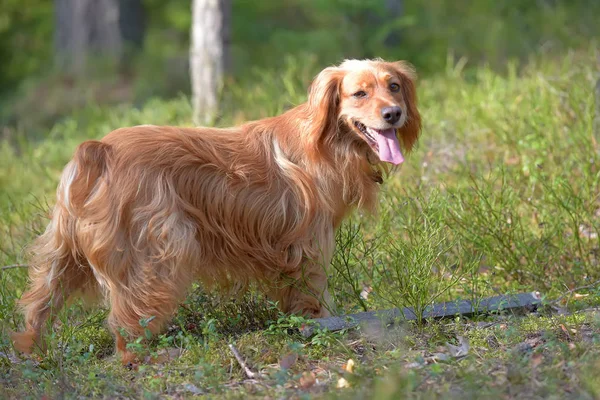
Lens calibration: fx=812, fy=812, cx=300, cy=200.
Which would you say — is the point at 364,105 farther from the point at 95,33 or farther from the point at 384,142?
the point at 95,33

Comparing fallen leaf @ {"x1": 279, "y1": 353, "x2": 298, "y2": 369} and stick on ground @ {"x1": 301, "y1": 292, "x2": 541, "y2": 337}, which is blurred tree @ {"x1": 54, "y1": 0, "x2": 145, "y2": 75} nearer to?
stick on ground @ {"x1": 301, "y1": 292, "x2": 541, "y2": 337}

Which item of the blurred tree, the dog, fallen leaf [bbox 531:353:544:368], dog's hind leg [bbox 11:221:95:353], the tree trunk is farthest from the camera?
the blurred tree

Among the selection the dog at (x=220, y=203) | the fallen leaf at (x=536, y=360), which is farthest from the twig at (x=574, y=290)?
the dog at (x=220, y=203)

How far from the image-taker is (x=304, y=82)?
8.88m

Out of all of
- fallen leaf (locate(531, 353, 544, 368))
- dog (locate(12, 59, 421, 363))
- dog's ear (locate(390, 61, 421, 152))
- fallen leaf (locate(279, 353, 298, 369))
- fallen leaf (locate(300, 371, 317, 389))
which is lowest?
fallen leaf (locate(279, 353, 298, 369))

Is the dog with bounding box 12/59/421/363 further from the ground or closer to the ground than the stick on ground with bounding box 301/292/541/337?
further from the ground

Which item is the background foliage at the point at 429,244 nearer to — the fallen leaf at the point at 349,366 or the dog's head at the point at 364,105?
the fallen leaf at the point at 349,366

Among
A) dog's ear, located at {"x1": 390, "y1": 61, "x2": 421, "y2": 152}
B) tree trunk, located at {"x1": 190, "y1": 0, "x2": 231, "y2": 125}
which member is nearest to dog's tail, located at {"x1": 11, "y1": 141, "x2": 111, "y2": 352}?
dog's ear, located at {"x1": 390, "y1": 61, "x2": 421, "y2": 152}

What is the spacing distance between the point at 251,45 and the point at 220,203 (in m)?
13.1

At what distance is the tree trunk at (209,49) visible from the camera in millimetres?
9016

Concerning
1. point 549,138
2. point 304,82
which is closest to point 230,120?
point 304,82

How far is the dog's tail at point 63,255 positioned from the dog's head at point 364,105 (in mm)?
1254

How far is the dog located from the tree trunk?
4368 mm

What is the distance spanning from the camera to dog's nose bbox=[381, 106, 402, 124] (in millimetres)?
4488
